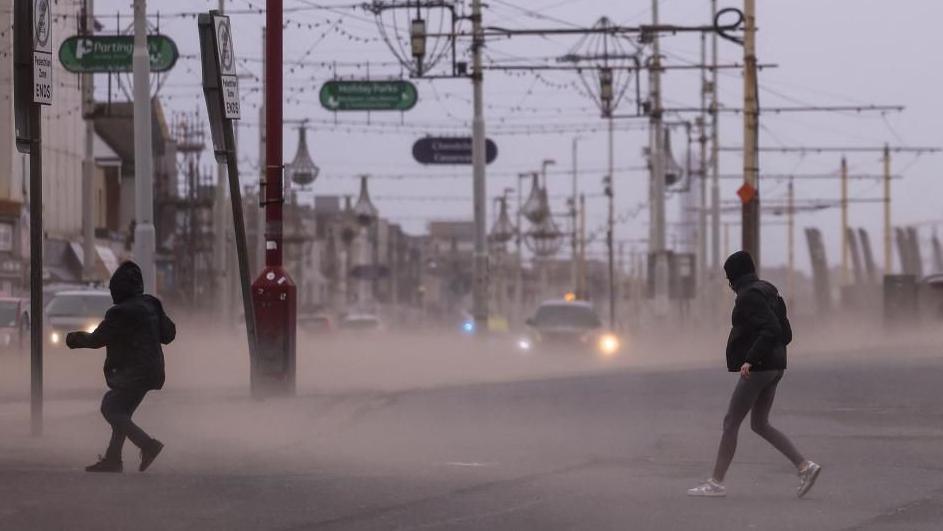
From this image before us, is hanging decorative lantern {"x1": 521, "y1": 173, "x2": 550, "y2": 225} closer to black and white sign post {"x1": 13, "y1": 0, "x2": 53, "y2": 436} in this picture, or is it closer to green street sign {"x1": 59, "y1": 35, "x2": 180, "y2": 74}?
green street sign {"x1": 59, "y1": 35, "x2": 180, "y2": 74}

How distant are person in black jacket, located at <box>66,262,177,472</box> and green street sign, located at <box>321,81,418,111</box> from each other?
25139 mm

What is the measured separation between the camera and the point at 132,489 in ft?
38.5

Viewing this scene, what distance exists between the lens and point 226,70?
1922cm

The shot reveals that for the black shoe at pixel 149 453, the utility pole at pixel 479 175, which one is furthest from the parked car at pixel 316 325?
the black shoe at pixel 149 453

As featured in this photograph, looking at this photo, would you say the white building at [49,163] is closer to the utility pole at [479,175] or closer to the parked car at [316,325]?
the parked car at [316,325]

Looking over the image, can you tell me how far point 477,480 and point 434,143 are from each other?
2988 centimetres

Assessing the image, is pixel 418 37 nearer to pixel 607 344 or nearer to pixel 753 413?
pixel 607 344

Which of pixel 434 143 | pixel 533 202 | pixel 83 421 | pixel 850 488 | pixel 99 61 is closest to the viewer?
pixel 850 488

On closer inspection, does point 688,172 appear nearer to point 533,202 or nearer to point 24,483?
point 533,202

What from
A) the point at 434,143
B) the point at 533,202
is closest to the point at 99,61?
the point at 434,143

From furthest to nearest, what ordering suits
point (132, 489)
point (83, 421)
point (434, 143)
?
point (434, 143) < point (83, 421) < point (132, 489)

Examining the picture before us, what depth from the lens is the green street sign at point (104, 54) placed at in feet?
102

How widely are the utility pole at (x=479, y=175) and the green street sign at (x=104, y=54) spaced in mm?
9958

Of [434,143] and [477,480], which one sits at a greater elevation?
[434,143]
